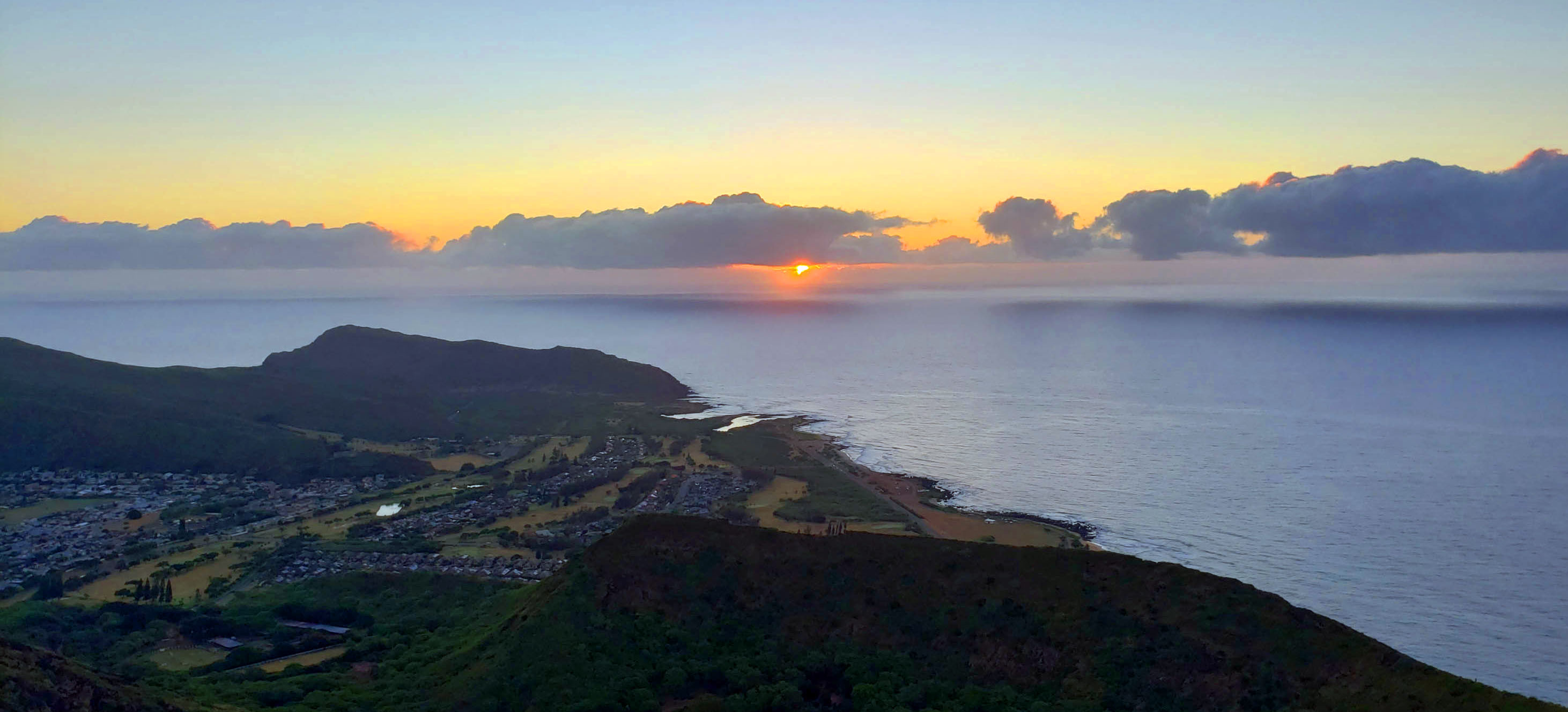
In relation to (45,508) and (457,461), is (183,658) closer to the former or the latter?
(45,508)

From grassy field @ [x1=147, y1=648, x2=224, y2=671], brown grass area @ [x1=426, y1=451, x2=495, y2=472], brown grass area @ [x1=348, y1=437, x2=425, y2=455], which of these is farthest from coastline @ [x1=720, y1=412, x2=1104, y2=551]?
brown grass area @ [x1=348, y1=437, x2=425, y2=455]

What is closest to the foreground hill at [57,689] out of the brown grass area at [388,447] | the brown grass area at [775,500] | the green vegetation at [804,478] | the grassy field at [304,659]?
the grassy field at [304,659]

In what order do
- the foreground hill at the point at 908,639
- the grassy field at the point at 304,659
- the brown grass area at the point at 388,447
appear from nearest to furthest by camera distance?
the foreground hill at the point at 908,639 → the grassy field at the point at 304,659 → the brown grass area at the point at 388,447

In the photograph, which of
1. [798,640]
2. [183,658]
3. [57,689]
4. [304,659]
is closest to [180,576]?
[183,658]

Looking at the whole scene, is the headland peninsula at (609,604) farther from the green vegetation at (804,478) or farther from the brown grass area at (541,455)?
the brown grass area at (541,455)

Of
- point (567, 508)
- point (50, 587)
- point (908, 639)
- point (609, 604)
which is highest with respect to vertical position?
point (609, 604)
